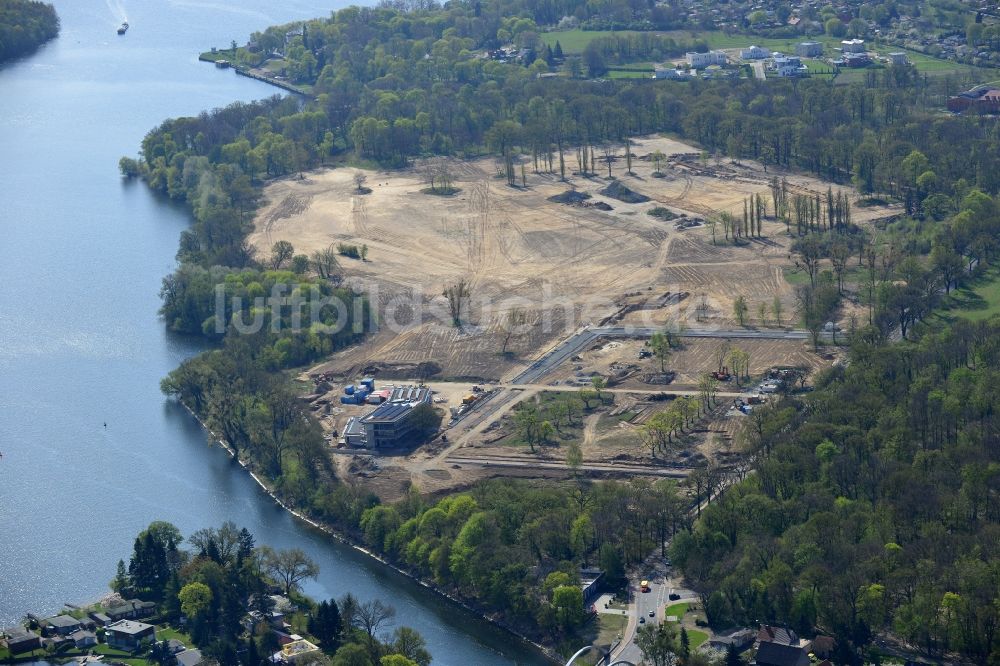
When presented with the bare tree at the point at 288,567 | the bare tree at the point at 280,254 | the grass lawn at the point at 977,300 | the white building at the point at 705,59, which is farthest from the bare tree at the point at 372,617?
the white building at the point at 705,59

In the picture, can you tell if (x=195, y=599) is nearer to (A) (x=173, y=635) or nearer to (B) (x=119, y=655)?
(A) (x=173, y=635)

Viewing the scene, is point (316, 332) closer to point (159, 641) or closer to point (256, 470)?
point (256, 470)

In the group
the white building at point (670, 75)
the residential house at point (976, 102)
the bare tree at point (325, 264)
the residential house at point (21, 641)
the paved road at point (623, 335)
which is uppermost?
the white building at point (670, 75)

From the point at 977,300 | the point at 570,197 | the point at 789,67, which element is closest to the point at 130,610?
the point at 977,300

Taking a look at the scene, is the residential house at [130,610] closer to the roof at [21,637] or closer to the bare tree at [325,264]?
the roof at [21,637]

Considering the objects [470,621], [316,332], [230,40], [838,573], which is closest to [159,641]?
[470,621]

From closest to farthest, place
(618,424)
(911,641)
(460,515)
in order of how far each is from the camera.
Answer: (911,641)
(460,515)
(618,424)

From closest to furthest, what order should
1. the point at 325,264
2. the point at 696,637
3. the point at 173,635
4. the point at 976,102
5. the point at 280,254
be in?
the point at 696,637 → the point at 173,635 → the point at 325,264 → the point at 280,254 → the point at 976,102
